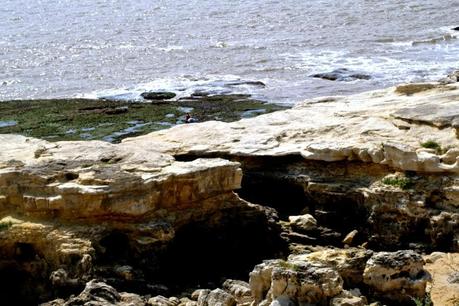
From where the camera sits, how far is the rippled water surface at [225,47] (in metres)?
37.4

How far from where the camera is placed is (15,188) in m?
15.4

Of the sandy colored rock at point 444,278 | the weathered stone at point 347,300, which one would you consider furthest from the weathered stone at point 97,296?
the sandy colored rock at point 444,278

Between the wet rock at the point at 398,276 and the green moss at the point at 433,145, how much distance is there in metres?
3.74

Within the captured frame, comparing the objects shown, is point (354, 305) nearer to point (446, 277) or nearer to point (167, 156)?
point (446, 277)

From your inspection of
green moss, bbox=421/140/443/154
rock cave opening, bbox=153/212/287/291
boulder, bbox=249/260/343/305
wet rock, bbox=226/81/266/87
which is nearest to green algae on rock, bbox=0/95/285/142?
wet rock, bbox=226/81/266/87

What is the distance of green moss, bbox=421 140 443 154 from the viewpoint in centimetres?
1600

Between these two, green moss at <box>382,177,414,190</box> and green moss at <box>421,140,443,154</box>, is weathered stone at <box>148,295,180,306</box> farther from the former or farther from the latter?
green moss at <box>421,140,443,154</box>

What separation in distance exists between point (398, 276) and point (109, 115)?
68.0 feet

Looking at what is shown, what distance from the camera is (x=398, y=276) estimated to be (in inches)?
504

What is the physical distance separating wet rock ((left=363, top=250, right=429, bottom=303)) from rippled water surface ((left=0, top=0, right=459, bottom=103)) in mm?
20423

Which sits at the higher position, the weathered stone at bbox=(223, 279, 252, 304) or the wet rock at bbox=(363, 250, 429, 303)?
the wet rock at bbox=(363, 250, 429, 303)

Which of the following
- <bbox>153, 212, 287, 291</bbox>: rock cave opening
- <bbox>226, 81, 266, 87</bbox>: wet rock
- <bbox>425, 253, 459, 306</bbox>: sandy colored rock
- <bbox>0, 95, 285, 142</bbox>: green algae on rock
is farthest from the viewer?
<bbox>226, 81, 266, 87</bbox>: wet rock

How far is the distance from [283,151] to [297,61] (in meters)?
24.0

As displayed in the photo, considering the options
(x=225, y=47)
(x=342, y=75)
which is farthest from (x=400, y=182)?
(x=225, y=47)
